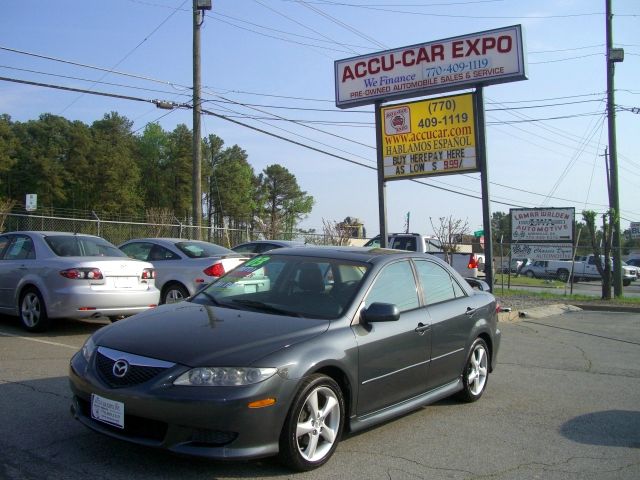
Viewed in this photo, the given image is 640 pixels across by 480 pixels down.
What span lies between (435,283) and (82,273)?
5.22 m

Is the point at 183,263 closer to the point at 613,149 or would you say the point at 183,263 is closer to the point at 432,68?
the point at 432,68

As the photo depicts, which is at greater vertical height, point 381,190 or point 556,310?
point 381,190

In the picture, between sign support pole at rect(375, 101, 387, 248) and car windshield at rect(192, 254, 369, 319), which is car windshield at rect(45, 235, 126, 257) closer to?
car windshield at rect(192, 254, 369, 319)

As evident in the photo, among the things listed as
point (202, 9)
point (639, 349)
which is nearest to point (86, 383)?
point (639, 349)

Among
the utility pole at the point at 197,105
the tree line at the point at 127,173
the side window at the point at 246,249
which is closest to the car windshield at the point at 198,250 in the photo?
the side window at the point at 246,249

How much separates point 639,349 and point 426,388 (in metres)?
6.61

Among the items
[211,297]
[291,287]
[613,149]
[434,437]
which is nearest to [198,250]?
[211,297]

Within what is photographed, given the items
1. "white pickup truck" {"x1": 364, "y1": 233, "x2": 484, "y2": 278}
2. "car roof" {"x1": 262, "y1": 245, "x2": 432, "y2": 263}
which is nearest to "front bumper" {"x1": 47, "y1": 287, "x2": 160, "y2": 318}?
"car roof" {"x1": 262, "y1": 245, "x2": 432, "y2": 263}

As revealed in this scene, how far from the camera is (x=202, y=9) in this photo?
20.6m

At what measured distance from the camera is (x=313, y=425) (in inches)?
166

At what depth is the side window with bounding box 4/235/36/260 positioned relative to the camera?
9320 millimetres

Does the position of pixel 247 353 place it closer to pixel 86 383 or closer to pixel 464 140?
pixel 86 383

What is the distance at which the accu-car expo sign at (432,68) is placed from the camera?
47.8 feet

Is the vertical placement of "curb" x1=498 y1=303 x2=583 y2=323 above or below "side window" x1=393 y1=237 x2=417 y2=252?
below
